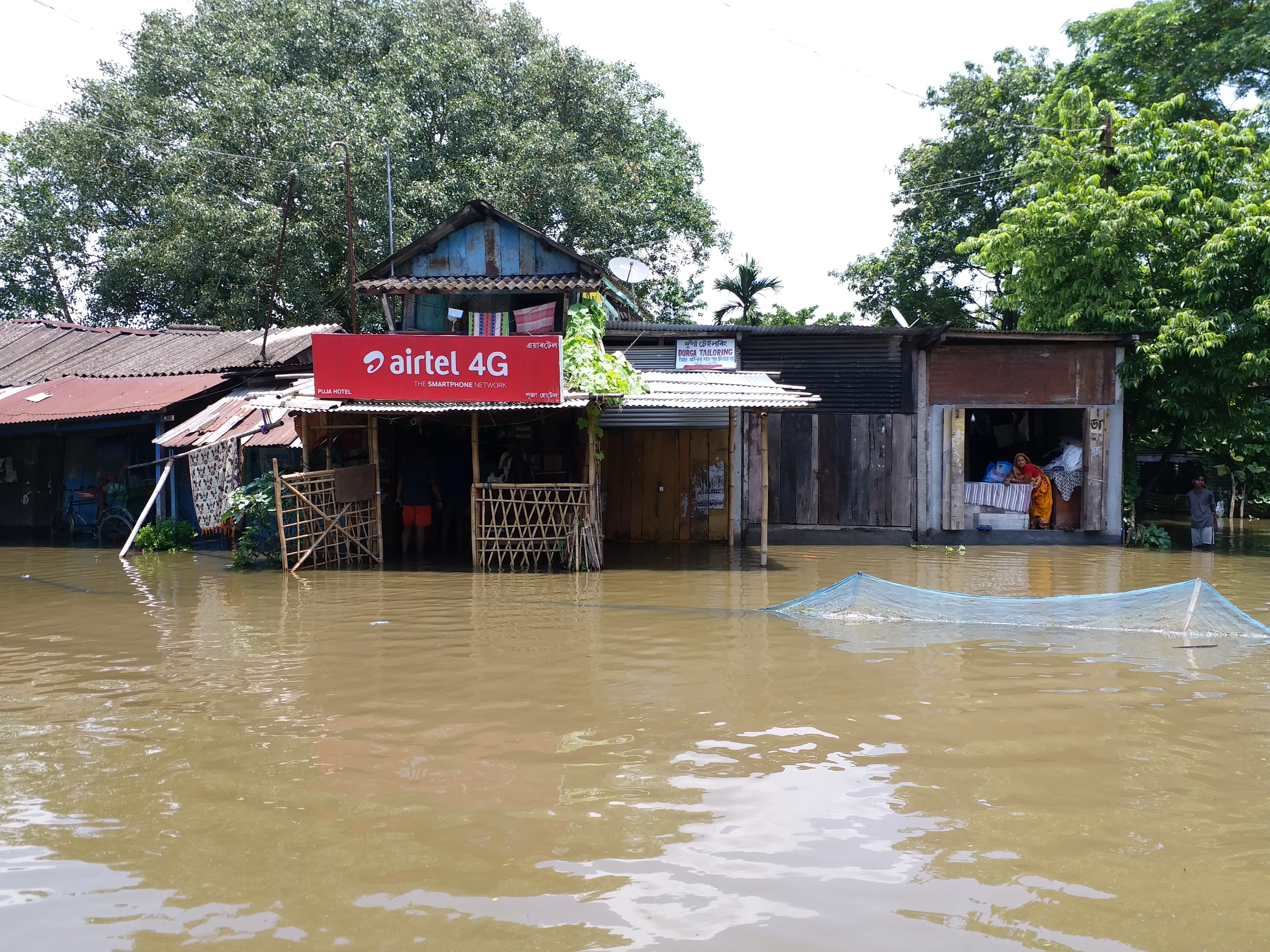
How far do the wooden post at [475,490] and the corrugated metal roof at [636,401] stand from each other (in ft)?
1.13

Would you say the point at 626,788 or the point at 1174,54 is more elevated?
the point at 1174,54

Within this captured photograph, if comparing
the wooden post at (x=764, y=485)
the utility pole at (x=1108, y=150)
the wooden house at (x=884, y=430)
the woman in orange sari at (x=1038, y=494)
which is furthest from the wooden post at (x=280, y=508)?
the utility pole at (x=1108, y=150)

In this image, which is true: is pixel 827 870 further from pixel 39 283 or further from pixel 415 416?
pixel 39 283

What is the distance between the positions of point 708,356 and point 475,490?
5087 mm

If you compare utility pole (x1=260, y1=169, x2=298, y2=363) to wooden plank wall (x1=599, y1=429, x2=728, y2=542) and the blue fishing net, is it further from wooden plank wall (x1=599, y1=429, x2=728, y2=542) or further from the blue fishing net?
the blue fishing net

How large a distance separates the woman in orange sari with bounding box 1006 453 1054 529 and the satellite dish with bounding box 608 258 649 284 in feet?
23.3

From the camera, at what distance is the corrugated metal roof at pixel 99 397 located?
15.4 metres

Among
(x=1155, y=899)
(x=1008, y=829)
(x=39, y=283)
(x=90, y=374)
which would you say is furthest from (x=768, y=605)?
(x=39, y=283)

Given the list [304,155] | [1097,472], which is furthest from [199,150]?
[1097,472]

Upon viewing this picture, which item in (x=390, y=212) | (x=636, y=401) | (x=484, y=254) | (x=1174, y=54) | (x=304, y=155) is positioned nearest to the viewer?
(x=636, y=401)

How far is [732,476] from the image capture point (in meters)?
15.0

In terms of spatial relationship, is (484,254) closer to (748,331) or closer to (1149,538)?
(748,331)

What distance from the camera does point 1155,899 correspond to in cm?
367

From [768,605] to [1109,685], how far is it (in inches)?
156
